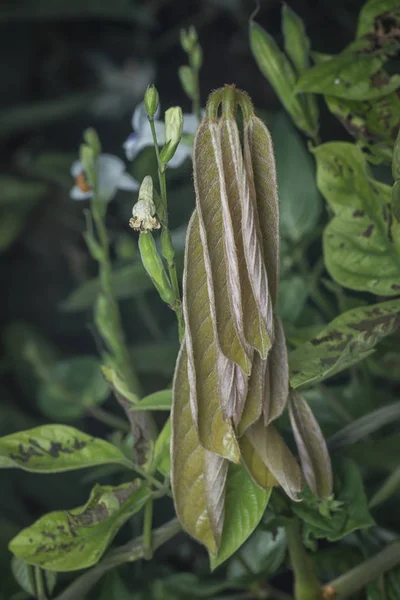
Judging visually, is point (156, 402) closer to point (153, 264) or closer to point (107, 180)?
point (153, 264)

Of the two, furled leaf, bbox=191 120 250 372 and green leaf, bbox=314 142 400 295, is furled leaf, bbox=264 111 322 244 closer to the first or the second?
green leaf, bbox=314 142 400 295

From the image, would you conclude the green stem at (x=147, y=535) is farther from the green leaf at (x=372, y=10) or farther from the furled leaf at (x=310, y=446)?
the green leaf at (x=372, y=10)

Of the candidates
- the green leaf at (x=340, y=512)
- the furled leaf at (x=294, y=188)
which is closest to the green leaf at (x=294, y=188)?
the furled leaf at (x=294, y=188)

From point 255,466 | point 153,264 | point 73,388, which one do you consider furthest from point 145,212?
point 73,388

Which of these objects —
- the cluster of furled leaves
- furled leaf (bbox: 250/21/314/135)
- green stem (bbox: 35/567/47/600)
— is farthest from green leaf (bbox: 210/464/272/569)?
furled leaf (bbox: 250/21/314/135)

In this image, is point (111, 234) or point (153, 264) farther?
point (111, 234)

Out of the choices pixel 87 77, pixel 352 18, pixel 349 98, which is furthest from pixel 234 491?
pixel 87 77
